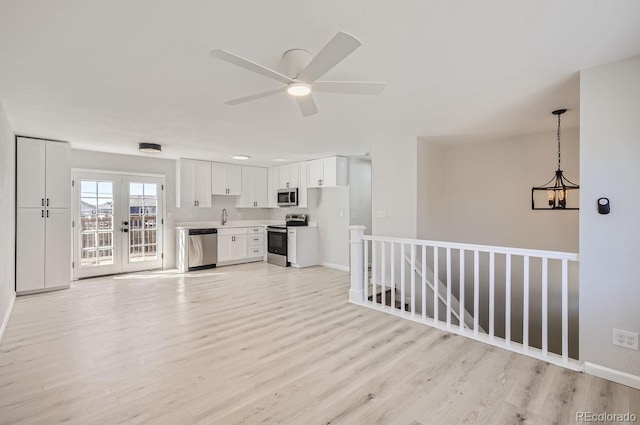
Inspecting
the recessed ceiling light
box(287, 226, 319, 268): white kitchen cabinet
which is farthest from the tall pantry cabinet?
box(287, 226, 319, 268): white kitchen cabinet

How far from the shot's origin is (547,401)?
1988 mm

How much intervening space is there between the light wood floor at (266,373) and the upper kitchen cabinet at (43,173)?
153cm

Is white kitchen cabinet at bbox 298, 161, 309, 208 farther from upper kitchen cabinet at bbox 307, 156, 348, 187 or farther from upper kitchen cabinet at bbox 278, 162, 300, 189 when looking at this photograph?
upper kitchen cabinet at bbox 307, 156, 348, 187

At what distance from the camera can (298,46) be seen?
1.90 m

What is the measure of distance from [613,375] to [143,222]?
6.81 meters

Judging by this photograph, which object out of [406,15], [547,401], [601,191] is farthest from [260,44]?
[547,401]

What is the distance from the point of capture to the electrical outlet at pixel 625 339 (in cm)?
211

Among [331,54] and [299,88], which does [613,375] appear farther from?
[299,88]

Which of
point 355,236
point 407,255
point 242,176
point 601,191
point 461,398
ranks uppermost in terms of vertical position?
point 242,176

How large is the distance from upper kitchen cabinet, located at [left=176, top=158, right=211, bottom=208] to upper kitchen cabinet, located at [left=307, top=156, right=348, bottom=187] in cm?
232

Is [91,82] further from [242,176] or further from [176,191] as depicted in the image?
[242,176]

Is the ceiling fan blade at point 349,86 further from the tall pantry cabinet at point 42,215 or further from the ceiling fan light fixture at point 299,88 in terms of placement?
the tall pantry cabinet at point 42,215

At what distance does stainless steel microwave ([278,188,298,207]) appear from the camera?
21.9 feet

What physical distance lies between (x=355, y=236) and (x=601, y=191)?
242 cm
